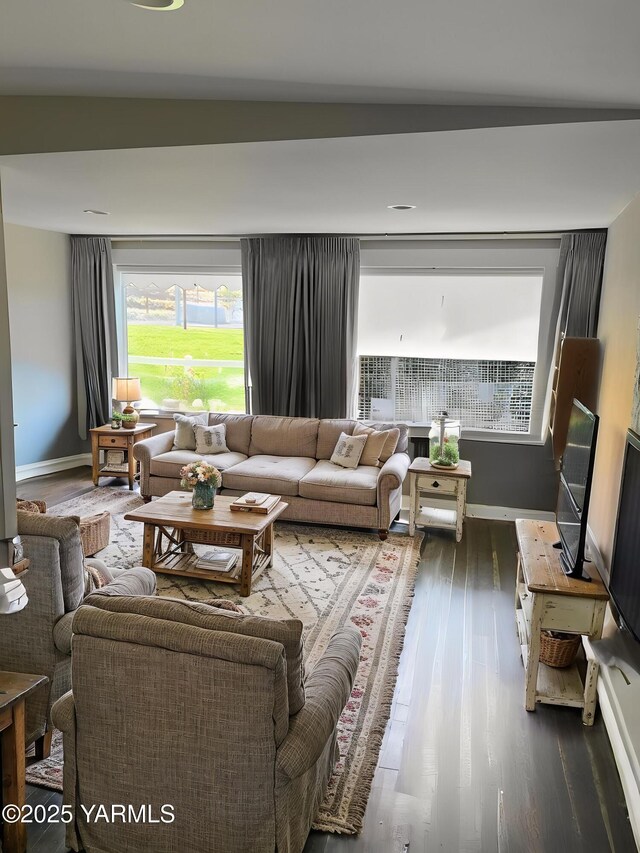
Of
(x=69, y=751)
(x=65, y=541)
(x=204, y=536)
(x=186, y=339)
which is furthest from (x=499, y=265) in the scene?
(x=69, y=751)

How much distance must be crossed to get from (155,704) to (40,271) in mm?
5848

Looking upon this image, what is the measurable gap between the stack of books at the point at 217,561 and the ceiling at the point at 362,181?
243cm

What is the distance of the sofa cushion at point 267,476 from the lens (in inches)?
204

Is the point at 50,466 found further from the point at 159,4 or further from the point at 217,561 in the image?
the point at 159,4

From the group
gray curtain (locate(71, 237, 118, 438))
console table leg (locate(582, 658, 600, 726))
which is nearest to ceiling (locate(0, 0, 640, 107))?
console table leg (locate(582, 658, 600, 726))

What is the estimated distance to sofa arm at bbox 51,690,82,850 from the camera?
6.10ft

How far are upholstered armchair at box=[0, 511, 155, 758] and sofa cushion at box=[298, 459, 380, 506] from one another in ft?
8.84

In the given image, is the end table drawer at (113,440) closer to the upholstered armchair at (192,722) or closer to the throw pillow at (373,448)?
the throw pillow at (373,448)

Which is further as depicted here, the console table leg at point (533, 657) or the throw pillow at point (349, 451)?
the throw pillow at point (349, 451)

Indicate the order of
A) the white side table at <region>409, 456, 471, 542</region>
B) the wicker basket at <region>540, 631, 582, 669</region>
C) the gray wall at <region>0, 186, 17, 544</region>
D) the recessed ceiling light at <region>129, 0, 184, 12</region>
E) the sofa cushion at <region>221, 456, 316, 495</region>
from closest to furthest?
the recessed ceiling light at <region>129, 0, 184, 12</region> → the gray wall at <region>0, 186, 17, 544</region> → the wicker basket at <region>540, 631, 582, 669</region> → the white side table at <region>409, 456, 471, 542</region> → the sofa cushion at <region>221, 456, 316, 495</region>

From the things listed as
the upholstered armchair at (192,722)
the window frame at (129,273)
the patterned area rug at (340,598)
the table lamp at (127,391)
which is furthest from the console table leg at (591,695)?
the table lamp at (127,391)

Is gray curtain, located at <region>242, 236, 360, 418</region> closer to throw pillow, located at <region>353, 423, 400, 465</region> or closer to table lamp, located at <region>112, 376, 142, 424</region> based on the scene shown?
throw pillow, located at <region>353, 423, 400, 465</region>

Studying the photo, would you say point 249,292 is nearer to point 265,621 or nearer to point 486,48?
point 486,48

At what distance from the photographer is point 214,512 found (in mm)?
4234
